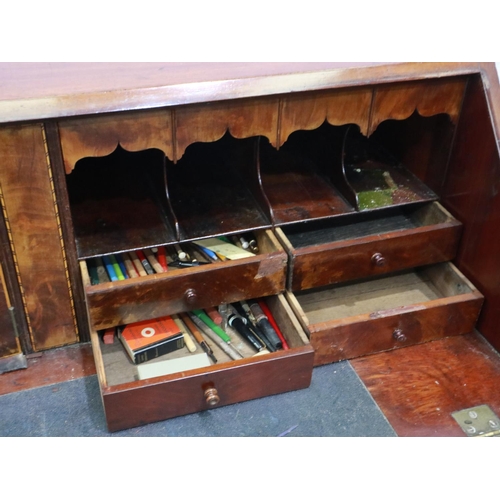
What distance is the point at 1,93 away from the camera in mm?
1368

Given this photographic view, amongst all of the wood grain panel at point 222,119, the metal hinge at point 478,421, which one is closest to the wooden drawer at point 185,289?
the wood grain panel at point 222,119

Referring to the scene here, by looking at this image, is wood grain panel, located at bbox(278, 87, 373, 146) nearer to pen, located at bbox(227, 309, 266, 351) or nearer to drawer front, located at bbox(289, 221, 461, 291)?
drawer front, located at bbox(289, 221, 461, 291)

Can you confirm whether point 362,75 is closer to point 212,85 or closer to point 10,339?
point 212,85

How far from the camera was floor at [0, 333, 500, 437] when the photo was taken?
59.8 inches

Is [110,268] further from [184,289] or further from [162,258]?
[184,289]

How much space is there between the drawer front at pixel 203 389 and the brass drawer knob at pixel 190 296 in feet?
0.69

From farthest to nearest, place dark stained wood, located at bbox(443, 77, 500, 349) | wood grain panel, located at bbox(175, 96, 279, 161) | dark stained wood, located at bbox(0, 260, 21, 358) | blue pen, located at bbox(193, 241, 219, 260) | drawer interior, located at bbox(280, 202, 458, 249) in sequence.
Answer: drawer interior, located at bbox(280, 202, 458, 249)
blue pen, located at bbox(193, 241, 219, 260)
dark stained wood, located at bbox(443, 77, 500, 349)
dark stained wood, located at bbox(0, 260, 21, 358)
wood grain panel, located at bbox(175, 96, 279, 161)

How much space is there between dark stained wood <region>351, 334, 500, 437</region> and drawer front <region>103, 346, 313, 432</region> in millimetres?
219

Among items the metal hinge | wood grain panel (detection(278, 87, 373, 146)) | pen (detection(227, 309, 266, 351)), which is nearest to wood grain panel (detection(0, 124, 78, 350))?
pen (detection(227, 309, 266, 351))

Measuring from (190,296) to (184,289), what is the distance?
2 centimetres

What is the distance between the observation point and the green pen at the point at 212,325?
171 cm

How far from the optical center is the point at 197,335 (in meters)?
1.71

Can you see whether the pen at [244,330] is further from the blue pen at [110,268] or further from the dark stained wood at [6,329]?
the dark stained wood at [6,329]

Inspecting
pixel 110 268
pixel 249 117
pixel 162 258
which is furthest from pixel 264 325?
pixel 249 117
